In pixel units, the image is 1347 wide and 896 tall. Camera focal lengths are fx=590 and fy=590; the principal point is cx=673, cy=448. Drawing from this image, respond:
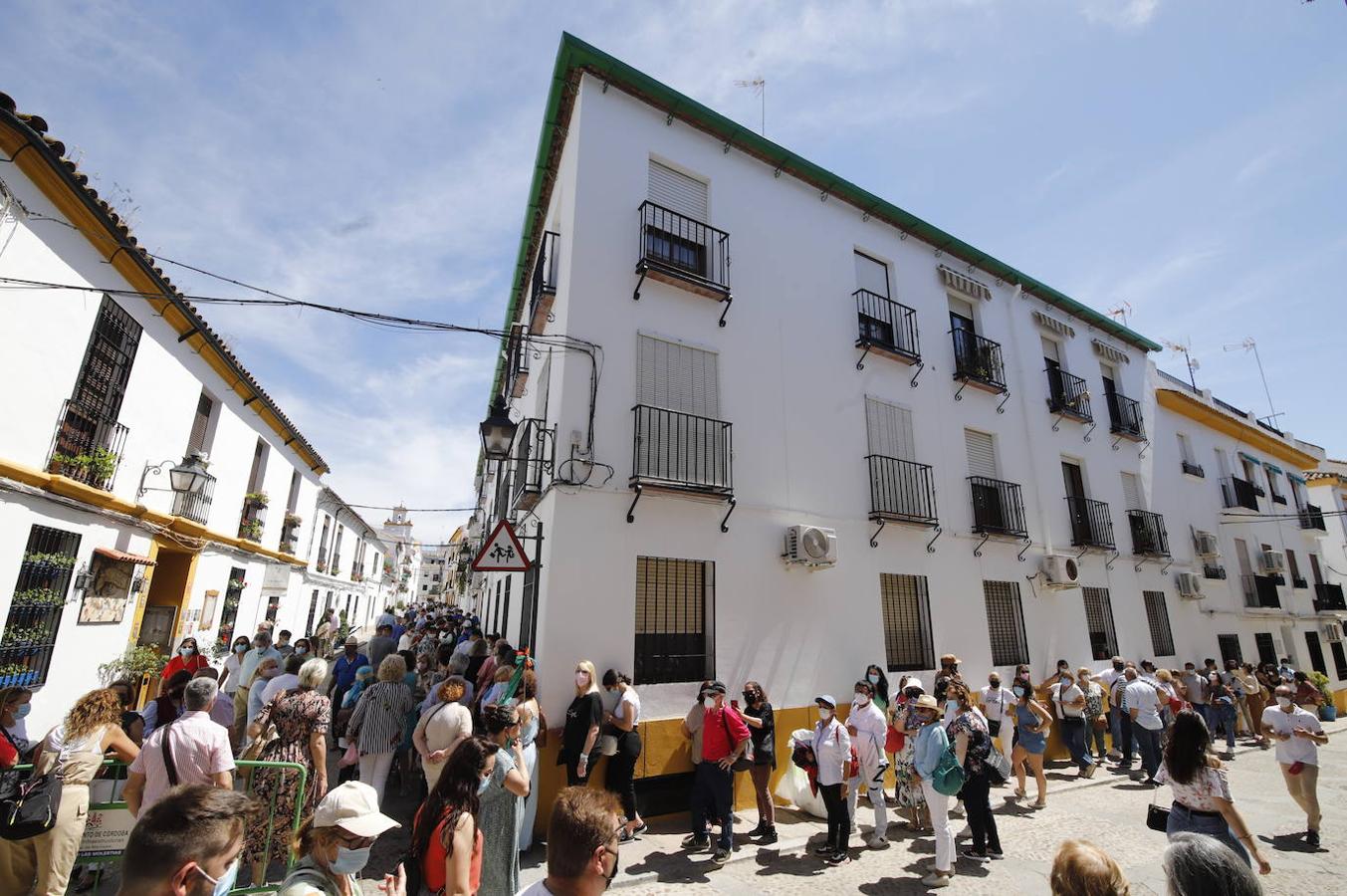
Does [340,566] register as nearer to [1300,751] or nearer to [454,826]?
[454,826]

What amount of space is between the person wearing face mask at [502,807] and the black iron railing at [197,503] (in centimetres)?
1068

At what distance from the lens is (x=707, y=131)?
10.1 m

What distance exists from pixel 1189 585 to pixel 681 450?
14.2m

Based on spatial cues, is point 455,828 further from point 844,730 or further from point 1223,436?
point 1223,436

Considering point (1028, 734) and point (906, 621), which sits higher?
point (906, 621)

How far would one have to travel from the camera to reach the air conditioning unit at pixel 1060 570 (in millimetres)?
11352

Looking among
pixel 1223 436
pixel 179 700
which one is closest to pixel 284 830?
pixel 179 700

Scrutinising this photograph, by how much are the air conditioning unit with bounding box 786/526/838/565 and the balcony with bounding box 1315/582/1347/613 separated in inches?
865

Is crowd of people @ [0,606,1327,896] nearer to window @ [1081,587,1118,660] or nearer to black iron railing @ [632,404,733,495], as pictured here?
window @ [1081,587,1118,660]

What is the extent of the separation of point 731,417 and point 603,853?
275 inches

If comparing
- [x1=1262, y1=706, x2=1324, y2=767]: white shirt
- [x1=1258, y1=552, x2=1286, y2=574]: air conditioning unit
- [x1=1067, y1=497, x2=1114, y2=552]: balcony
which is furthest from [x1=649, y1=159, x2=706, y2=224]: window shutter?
[x1=1258, y1=552, x2=1286, y2=574]: air conditioning unit

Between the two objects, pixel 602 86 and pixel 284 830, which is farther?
pixel 602 86

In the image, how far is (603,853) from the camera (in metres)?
2.23

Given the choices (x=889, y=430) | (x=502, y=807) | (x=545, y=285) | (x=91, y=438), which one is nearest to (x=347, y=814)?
(x=502, y=807)
